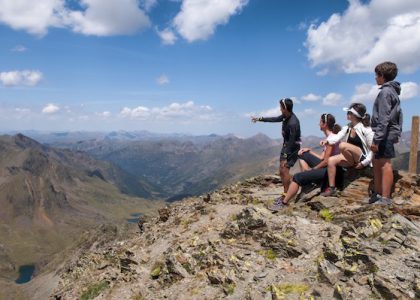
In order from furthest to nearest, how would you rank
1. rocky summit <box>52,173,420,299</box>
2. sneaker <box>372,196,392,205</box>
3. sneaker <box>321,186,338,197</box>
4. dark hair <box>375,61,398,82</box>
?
sneaker <box>321,186,338,197</box>
sneaker <box>372,196,392,205</box>
dark hair <box>375,61,398,82</box>
rocky summit <box>52,173,420,299</box>

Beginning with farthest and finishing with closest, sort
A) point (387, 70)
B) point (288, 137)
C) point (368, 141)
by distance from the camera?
1. point (288, 137)
2. point (368, 141)
3. point (387, 70)

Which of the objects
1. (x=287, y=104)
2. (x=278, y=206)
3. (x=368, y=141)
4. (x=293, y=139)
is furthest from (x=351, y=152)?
(x=278, y=206)

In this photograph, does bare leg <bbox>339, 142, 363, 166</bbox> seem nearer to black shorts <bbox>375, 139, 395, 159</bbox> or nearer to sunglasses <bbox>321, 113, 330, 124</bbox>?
sunglasses <bbox>321, 113, 330, 124</bbox>

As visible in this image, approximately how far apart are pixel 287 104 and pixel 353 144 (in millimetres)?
3611

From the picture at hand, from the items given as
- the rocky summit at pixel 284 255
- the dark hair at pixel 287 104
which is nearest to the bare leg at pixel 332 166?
the rocky summit at pixel 284 255

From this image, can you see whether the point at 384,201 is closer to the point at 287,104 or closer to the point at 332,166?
the point at 332,166

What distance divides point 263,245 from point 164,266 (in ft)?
16.1

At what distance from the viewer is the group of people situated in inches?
612

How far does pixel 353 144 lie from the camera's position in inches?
736

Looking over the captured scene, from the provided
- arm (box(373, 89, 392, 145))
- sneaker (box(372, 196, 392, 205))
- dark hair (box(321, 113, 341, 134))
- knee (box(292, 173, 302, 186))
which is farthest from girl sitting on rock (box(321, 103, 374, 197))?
arm (box(373, 89, 392, 145))

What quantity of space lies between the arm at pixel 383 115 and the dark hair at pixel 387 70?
2.12 ft

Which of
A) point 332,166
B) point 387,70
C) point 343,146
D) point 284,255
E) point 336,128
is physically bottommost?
point 284,255

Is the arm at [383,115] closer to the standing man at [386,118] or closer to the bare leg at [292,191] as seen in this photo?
the standing man at [386,118]

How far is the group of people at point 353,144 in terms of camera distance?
15.5m
